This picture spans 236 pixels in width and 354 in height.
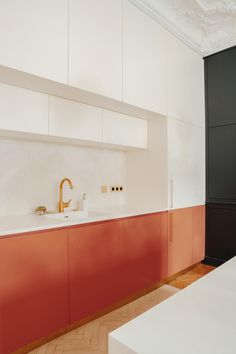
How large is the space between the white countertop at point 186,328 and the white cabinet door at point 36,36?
64.2 inches

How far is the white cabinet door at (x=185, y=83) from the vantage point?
9.48 ft

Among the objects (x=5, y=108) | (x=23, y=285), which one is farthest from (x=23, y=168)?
(x=23, y=285)

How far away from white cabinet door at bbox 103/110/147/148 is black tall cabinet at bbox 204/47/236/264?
1047 millimetres

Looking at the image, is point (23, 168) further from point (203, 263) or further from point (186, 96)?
point (203, 263)

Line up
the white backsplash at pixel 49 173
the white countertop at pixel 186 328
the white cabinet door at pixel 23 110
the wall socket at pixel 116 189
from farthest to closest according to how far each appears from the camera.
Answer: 1. the wall socket at pixel 116 189
2. the white backsplash at pixel 49 173
3. the white cabinet door at pixel 23 110
4. the white countertop at pixel 186 328

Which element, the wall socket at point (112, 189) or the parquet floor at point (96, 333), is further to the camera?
the wall socket at point (112, 189)

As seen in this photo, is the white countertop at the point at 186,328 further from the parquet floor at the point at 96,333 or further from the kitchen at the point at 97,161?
the parquet floor at the point at 96,333

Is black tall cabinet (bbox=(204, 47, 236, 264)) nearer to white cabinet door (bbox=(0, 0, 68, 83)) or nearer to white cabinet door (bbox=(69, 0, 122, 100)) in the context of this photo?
white cabinet door (bbox=(69, 0, 122, 100))

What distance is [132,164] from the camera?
3.16 metres

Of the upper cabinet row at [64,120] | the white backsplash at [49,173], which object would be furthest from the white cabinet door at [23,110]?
the white backsplash at [49,173]

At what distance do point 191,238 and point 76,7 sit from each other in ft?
8.83

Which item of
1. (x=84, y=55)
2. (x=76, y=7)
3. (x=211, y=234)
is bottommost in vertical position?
(x=211, y=234)

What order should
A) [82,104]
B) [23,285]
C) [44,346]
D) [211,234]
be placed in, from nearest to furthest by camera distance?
[23,285] → [44,346] → [82,104] → [211,234]

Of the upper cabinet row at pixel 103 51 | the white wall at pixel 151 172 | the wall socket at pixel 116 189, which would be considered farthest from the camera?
the wall socket at pixel 116 189
